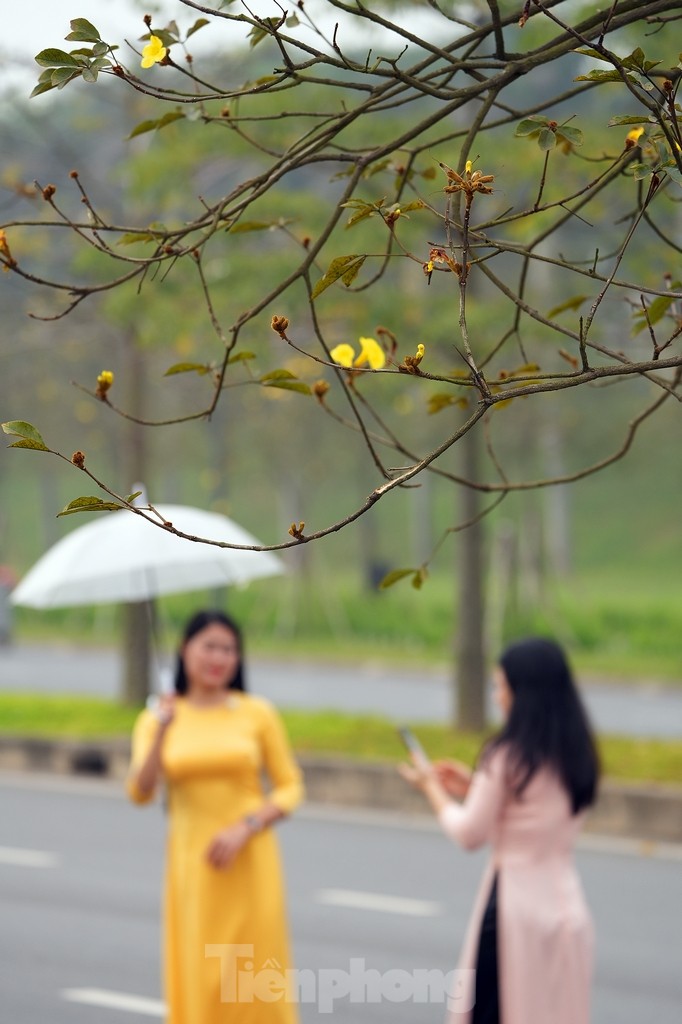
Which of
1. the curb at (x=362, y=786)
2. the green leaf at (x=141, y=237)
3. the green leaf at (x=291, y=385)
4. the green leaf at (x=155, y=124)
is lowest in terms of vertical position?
the curb at (x=362, y=786)

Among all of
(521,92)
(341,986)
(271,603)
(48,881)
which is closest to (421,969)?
(341,986)

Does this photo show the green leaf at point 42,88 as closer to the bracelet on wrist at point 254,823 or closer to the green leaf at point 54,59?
A: the green leaf at point 54,59

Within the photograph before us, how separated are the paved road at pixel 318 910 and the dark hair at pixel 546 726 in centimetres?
229

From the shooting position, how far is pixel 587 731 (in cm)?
486

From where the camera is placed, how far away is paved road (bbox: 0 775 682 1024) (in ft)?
23.1

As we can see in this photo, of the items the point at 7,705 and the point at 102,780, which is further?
the point at 7,705

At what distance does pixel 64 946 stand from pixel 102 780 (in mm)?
4791

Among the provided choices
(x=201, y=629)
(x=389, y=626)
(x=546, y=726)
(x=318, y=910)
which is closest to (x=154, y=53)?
(x=546, y=726)

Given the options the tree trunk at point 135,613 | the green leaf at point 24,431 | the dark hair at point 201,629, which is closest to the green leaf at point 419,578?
the green leaf at point 24,431

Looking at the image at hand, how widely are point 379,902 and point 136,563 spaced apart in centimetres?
337

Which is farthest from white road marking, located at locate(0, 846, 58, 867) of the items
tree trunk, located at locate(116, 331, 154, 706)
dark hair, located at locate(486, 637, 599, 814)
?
dark hair, located at locate(486, 637, 599, 814)

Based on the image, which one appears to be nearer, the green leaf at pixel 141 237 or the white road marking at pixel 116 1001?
the green leaf at pixel 141 237

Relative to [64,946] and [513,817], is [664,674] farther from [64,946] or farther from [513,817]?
[513,817]

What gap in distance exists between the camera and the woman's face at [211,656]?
586cm
